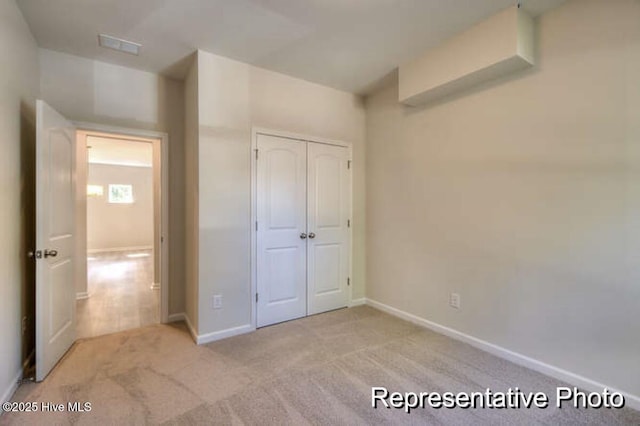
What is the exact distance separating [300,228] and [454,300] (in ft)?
5.84

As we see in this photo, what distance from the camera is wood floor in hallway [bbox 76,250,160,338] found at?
331 cm

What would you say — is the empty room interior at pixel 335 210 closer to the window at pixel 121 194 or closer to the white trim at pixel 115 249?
the white trim at pixel 115 249

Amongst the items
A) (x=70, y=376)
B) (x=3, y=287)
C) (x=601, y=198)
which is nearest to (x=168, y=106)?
(x=3, y=287)

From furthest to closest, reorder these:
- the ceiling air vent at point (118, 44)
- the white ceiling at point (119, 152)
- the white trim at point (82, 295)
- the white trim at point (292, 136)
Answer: the white ceiling at point (119, 152) < the white trim at point (82, 295) < the white trim at point (292, 136) < the ceiling air vent at point (118, 44)

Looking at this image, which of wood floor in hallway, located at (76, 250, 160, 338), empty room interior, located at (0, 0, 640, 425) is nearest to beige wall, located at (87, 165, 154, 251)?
wood floor in hallway, located at (76, 250, 160, 338)

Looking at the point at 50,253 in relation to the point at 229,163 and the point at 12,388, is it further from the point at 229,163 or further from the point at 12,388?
the point at 229,163

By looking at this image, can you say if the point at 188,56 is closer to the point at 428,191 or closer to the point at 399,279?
the point at 428,191

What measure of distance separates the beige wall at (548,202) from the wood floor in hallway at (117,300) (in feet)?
10.6

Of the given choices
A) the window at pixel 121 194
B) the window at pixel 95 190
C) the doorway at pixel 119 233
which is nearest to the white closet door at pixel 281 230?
the doorway at pixel 119 233

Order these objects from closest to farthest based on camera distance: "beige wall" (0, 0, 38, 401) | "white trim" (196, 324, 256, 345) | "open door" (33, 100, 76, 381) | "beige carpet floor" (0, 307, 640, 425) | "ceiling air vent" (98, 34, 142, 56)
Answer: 1. "beige carpet floor" (0, 307, 640, 425)
2. "beige wall" (0, 0, 38, 401)
3. "open door" (33, 100, 76, 381)
4. "ceiling air vent" (98, 34, 142, 56)
5. "white trim" (196, 324, 256, 345)

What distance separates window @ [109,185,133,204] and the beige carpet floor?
773 cm

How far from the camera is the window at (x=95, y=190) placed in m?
8.49

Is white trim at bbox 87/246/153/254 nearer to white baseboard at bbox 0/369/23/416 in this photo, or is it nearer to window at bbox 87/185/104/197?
window at bbox 87/185/104/197

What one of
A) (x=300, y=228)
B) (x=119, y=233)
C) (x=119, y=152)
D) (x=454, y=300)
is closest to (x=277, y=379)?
(x=300, y=228)
